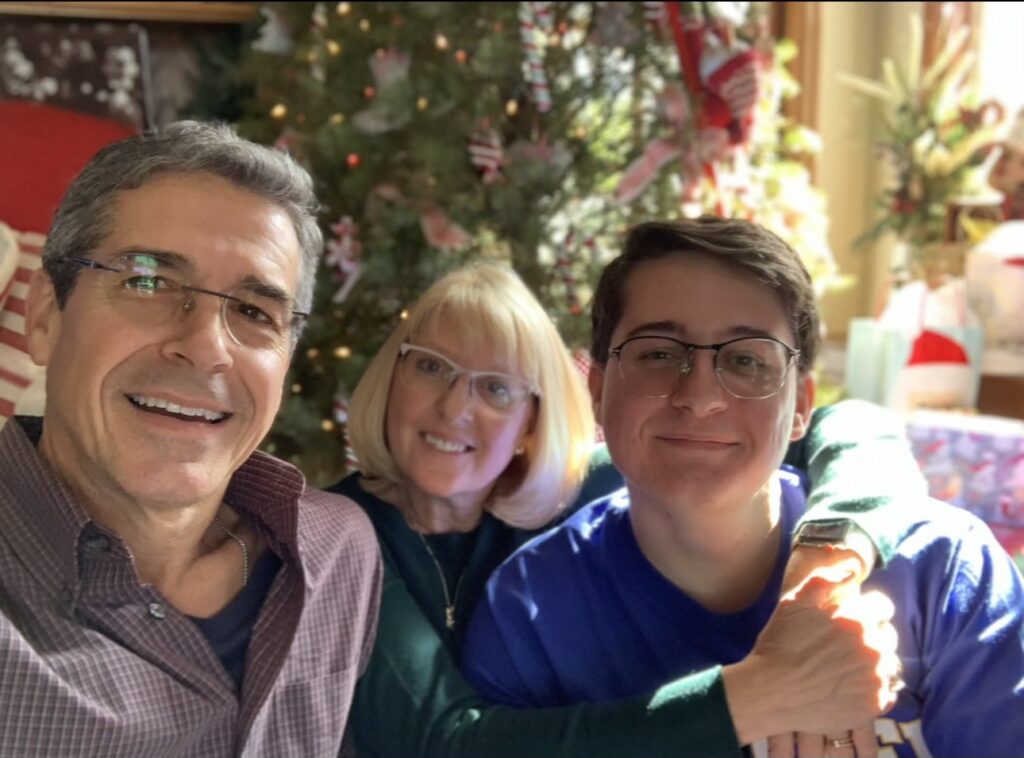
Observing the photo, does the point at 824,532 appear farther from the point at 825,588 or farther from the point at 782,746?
the point at 782,746

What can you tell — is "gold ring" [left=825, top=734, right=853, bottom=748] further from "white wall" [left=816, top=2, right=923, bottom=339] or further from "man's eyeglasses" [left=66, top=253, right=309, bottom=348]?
"white wall" [left=816, top=2, right=923, bottom=339]

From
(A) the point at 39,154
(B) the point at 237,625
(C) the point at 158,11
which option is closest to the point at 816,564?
(B) the point at 237,625

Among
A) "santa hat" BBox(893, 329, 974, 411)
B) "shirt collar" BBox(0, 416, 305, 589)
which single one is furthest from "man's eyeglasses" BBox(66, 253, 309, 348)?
"santa hat" BBox(893, 329, 974, 411)

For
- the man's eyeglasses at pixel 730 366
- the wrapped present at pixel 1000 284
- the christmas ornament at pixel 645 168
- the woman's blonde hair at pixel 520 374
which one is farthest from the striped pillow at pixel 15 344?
the wrapped present at pixel 1000 284

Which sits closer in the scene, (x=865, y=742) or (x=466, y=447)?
(x=865, y=742)

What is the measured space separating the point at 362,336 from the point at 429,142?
22.3 inches

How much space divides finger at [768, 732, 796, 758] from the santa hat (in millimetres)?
2075

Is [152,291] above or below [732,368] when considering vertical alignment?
above

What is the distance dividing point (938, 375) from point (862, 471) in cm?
182

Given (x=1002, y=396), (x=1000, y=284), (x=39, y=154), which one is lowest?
(x=1002, y=396)

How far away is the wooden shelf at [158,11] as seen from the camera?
3.67 meters

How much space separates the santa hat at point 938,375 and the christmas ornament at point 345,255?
5.46 feet

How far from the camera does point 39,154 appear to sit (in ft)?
5.83

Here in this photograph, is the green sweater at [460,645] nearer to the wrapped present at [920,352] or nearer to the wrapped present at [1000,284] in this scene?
the wrapped present at [920,352]
